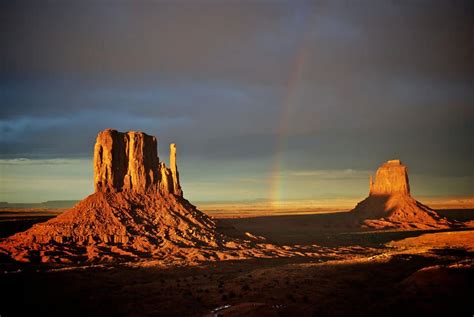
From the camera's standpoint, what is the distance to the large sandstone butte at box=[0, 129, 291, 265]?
204 ft

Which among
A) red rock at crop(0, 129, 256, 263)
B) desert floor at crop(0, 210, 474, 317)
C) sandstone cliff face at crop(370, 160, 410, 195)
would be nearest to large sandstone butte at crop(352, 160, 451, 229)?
sandstone cliff face at crop(370, 160, 410, 195)

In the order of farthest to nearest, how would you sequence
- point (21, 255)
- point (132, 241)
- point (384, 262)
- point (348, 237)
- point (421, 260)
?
point (348, 237) < point (132, 241) < point (21, 255) < point (421, 260) < point (384, 262)

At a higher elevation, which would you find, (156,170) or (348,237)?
(156,170)

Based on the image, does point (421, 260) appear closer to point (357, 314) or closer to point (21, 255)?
point (357, 314)

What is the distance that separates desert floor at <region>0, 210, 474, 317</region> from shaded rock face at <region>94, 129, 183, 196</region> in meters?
21.9

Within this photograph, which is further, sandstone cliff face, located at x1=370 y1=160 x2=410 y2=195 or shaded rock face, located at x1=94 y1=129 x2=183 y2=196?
sandstone cliff face, located at x1=370 y1=160 x2=410 y2=195

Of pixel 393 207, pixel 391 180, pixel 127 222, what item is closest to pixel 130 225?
pixel 127 222

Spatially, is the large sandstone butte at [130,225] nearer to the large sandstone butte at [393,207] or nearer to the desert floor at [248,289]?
the desert floor at [248,289]

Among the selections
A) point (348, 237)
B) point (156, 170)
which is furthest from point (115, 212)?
point (348, 237)

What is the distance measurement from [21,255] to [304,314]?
45561mm

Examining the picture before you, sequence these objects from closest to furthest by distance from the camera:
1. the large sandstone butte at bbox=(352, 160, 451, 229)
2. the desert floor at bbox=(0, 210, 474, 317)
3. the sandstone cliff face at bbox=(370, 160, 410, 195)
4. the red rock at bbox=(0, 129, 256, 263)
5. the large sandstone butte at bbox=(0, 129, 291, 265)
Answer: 1. the desert floor at bbox=(0, 210, 474, 317)
2. the large sandstone butte at bbox=(0, 129, 291, 265)
3. the red rock at bbox=(0, 129, 256, 263)
4. the large sandstone butte at bbox=(352, 160, 451, 229)
5. the sandstone cliff face at bbox=(370, 160, 410, 195)

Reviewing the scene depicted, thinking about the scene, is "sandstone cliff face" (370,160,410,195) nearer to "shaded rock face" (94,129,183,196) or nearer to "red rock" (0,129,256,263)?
"red rock" (0,129,256,263)

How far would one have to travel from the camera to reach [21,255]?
60.0m

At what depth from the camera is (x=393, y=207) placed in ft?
491
